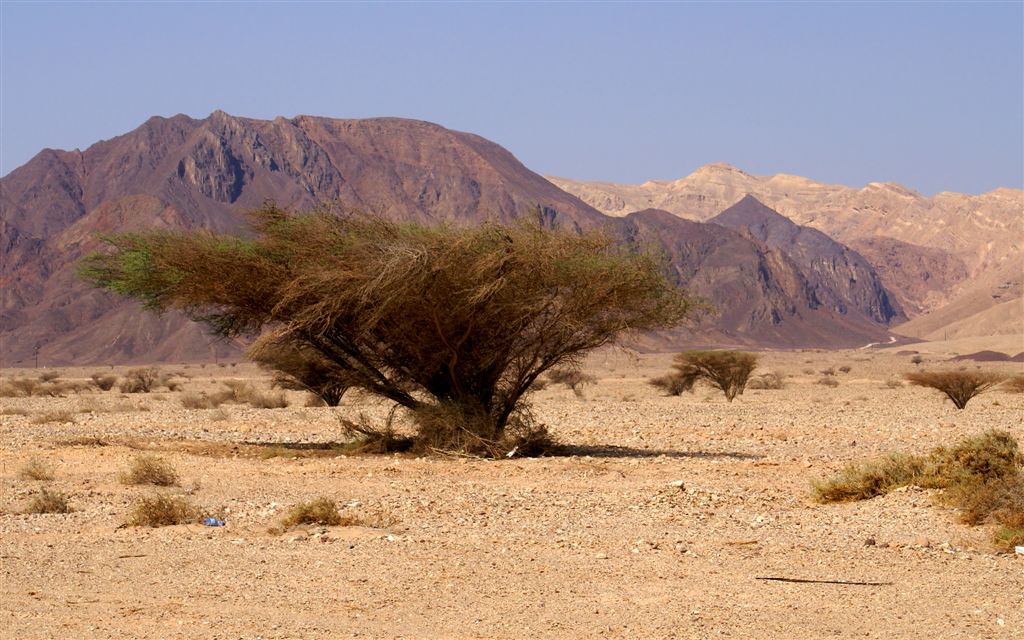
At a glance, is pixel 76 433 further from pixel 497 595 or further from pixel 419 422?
pixel 497 595

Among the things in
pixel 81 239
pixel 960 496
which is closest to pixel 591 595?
pixel 960 496

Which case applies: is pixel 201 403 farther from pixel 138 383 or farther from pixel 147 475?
pixel 147 475

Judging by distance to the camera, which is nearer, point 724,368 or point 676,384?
point 724,368

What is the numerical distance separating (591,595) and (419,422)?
490 inches

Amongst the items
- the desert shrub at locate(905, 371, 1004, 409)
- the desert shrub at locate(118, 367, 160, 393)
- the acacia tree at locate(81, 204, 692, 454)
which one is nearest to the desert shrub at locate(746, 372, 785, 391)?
the desert shrub at locate(905, 371, 1004, 409)

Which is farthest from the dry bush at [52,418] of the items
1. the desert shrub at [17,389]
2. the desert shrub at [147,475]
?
the desert shrub at [17,389]

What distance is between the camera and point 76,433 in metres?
28.7

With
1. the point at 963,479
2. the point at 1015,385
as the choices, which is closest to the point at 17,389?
the point at 1015,385

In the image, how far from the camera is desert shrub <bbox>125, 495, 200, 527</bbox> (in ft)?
48.5

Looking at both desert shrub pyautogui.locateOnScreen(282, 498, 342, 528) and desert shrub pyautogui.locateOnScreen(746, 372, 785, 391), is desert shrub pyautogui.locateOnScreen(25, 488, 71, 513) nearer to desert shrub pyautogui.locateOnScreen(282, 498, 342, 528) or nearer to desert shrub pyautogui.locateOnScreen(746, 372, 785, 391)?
desert shrub pyautogui.locateOnScreen(282, 498, 342, 528)

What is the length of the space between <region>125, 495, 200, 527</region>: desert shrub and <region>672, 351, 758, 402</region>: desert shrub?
113 feet

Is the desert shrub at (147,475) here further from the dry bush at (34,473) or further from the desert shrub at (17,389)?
the desert shrub at (17,389)

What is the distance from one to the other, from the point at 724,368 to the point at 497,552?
36.5m

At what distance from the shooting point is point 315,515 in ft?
48.3
